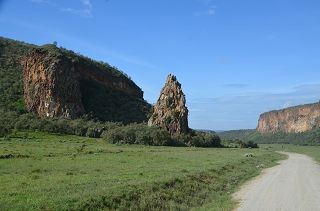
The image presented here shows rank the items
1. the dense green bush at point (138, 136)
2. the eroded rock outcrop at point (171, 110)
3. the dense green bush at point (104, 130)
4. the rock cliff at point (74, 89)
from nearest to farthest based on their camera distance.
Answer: the dense green bush at point (138, 136) < the dense green bush at point (104, 130) < the eroded rock outcrop at point (171, 110) < the rock cliff at point (74, 89)

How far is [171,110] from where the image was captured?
11062 centimetres

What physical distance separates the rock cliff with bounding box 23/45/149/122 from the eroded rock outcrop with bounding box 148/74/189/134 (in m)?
18.7

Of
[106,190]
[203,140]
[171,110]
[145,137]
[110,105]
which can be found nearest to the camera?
[106,190]

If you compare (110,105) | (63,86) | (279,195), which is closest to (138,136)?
(63,86)

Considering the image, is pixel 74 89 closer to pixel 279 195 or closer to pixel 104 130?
pixel 104 130

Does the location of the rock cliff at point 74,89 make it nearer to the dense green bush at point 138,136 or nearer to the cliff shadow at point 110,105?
the cliff shadow at point 110,105

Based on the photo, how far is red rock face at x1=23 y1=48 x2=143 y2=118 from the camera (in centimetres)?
11412

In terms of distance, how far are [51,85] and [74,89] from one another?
246 inches

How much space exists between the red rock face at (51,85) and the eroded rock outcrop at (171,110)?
66.3 feet

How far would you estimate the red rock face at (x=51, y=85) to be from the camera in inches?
4493

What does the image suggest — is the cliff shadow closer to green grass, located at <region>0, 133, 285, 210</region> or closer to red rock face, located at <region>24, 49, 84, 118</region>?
red rock face, located at <region>24, 49, 84, 118</region>

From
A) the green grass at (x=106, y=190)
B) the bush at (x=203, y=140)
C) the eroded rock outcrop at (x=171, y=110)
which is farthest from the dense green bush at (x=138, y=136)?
the green grass at (x=106, y=190)

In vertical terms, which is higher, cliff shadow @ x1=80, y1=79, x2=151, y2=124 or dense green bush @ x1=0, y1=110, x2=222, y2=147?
cliff shadow @ x1=80, y1=79, x2=151, y2=124

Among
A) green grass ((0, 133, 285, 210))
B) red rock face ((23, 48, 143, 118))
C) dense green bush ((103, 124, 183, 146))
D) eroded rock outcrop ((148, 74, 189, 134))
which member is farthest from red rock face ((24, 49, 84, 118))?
green grass ((0, 133, 285, 210))
